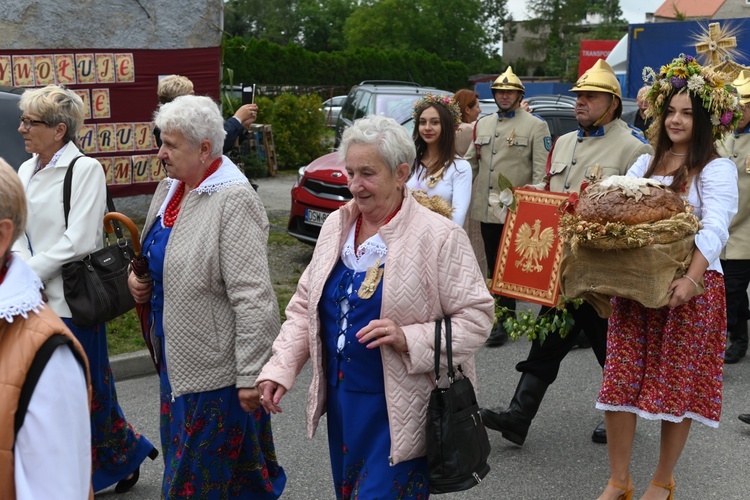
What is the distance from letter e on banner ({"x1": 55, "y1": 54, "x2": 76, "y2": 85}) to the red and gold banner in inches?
264

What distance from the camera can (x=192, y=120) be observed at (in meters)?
3.75

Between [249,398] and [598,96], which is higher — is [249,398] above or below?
below

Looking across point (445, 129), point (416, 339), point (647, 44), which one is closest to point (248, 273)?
point (416, 339)

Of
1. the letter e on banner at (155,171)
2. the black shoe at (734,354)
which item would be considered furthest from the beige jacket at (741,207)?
the letter e on banner at (155,171)

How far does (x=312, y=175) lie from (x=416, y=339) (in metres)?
6.88

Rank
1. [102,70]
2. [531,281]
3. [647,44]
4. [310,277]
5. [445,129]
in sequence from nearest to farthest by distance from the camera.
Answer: [310,277], [531,281], [445,129], [102,70], [647,44]

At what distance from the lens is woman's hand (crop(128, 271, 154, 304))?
395cm

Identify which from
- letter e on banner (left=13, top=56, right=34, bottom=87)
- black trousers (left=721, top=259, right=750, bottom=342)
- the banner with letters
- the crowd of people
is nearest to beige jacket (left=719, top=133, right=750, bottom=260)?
black trousers (left=721, top=259, right=750, bottom=342)

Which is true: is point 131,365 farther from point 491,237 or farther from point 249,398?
point 249,398

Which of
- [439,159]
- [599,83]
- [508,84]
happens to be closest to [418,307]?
[599,83]

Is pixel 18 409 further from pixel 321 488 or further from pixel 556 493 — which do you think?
pixel 556 493

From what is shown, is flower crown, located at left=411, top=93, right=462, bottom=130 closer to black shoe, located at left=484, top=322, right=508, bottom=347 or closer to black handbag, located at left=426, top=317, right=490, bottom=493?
black shoe, located at left=484, top=322, right=508, bottom=347

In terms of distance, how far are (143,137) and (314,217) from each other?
2.55 metres

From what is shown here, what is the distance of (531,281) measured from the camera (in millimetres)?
5164
